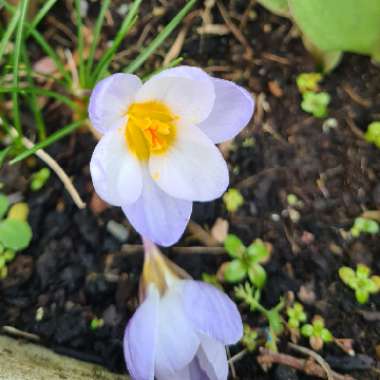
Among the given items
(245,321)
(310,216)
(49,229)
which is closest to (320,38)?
(310,216)

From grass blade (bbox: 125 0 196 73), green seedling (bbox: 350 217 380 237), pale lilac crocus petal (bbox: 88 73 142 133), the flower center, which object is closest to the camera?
pale lilac crocus petal (bbox: 88 73 142 133)

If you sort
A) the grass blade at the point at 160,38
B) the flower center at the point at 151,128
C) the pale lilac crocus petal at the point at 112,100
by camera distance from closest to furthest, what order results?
the pale lilac crocus petal at the point at 112,100
the flower center at the point at 151,128
the grass blade at the point at 160,38

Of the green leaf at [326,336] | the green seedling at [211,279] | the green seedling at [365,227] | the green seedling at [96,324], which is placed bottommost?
the green leaf at [326,336]

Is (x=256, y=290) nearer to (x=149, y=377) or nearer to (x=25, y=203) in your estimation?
(x=149, y=377)

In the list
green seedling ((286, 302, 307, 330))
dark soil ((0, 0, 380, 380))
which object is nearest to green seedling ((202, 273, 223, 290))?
dark soil ((0, 0, 380, 380))

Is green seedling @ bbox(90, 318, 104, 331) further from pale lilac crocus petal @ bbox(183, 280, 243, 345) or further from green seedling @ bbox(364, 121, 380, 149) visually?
green seedling @ bbox(364, 121, 380, 149)

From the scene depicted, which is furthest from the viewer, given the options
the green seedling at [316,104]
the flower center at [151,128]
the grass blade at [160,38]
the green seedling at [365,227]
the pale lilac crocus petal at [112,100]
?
the green seedling at [316,104]

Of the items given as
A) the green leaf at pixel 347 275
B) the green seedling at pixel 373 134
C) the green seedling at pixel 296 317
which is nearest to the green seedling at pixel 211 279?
the green seedling at pixel 296 317

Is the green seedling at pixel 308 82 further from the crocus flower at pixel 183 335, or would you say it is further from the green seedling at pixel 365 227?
the crocus flower at pixel 183 335
